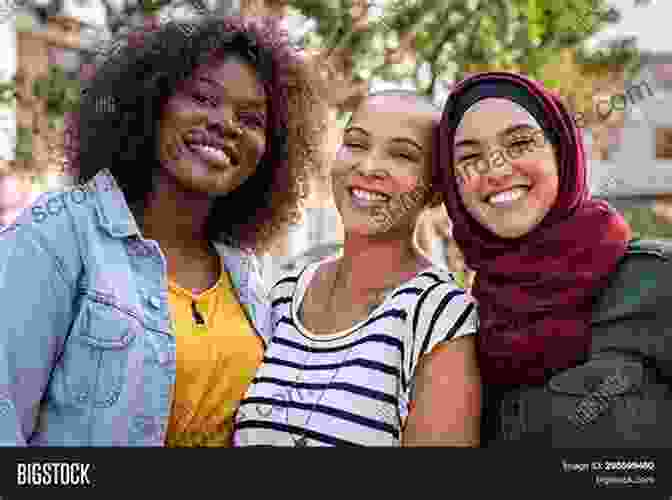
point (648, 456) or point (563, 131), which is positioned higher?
point (563, 131)

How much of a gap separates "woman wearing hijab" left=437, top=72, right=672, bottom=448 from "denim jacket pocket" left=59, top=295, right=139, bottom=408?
2.77 feet

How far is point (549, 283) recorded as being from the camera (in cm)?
200

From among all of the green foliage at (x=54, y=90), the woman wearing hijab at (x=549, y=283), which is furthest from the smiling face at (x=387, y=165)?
the green foliage at (x=54, y=90)

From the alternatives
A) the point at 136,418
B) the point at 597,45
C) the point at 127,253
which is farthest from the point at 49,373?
the point at 597,45

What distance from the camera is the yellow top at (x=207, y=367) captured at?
2.18 meters

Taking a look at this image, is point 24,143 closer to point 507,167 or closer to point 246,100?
point 246,100

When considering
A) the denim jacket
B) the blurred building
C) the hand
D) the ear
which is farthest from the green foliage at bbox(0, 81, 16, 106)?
the blurred building

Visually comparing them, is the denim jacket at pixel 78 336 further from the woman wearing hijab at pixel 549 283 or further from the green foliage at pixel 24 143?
the green foliage at pixel 24 143

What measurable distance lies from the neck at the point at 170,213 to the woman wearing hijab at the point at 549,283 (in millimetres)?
711

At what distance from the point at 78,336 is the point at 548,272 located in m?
1.08

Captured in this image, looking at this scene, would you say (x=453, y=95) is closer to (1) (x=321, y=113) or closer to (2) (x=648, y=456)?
(1) (x=321, y=113)

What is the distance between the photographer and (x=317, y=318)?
2332 mm

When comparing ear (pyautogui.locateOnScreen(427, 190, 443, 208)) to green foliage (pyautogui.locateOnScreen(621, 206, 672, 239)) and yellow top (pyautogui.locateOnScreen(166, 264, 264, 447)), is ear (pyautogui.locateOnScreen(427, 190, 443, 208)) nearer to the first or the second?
yellow top (pyautogui.locateOnScreen(166, 264, 264, 447))

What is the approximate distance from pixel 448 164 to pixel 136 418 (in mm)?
960
